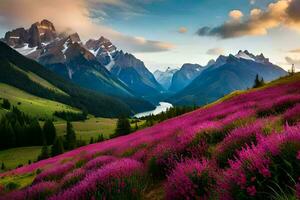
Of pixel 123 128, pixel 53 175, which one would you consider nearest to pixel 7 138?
pixel 123 128

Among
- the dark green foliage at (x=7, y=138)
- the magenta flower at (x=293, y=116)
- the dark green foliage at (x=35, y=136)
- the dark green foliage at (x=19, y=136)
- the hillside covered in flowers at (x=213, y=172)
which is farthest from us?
the dark green foliage at (x=35, y=136)

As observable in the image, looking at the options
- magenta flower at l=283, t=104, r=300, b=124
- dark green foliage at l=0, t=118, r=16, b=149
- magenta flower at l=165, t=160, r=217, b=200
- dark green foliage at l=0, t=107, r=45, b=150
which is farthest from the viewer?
dark green foliage at l=0, t=107, r=45, b=150

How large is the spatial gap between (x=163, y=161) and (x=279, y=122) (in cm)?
374

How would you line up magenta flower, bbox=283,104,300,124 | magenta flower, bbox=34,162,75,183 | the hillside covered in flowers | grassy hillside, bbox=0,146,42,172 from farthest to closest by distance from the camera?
grassy hillside, bbox=0,146,42,172 < magenta flower, bbox=34,162,75,183 < magenta flower, bbox=283,104,300,124 < the hillside covered in flowers

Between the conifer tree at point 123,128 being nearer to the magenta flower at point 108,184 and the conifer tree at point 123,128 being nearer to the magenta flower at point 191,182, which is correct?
the magenta flower at point 108,184

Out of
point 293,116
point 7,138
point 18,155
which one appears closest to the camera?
point 293,116

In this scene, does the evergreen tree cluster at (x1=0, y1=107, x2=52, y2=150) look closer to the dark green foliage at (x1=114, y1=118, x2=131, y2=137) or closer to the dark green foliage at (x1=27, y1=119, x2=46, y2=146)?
the dark green foliage at (x1=27, y1=119, x2=46, y2=146)

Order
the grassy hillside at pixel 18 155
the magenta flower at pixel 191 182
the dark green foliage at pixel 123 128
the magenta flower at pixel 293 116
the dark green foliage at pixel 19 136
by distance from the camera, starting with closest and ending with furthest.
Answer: the magenta flower at pixel 191 182, the magenta flower at pixel 293 116, the dark green foliage at pixel 123 128, the grassy hillside at pixel 18 155, the dark green foliage at pixel 19 136

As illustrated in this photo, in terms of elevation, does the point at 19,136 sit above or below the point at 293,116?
below

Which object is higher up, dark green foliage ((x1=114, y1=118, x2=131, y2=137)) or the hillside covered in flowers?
the hillside covered in flowers

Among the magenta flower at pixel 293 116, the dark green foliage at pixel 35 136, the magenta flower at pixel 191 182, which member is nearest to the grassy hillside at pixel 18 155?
the dark green foliage at pixel 35 136

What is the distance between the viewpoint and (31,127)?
495 ft

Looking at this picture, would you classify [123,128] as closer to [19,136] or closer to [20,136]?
[20,136]

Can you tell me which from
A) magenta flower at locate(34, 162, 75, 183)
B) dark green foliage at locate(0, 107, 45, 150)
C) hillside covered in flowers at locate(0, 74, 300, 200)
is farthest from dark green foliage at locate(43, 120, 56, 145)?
hillside covered in flowers at locate(0, 74, 300, 200)
